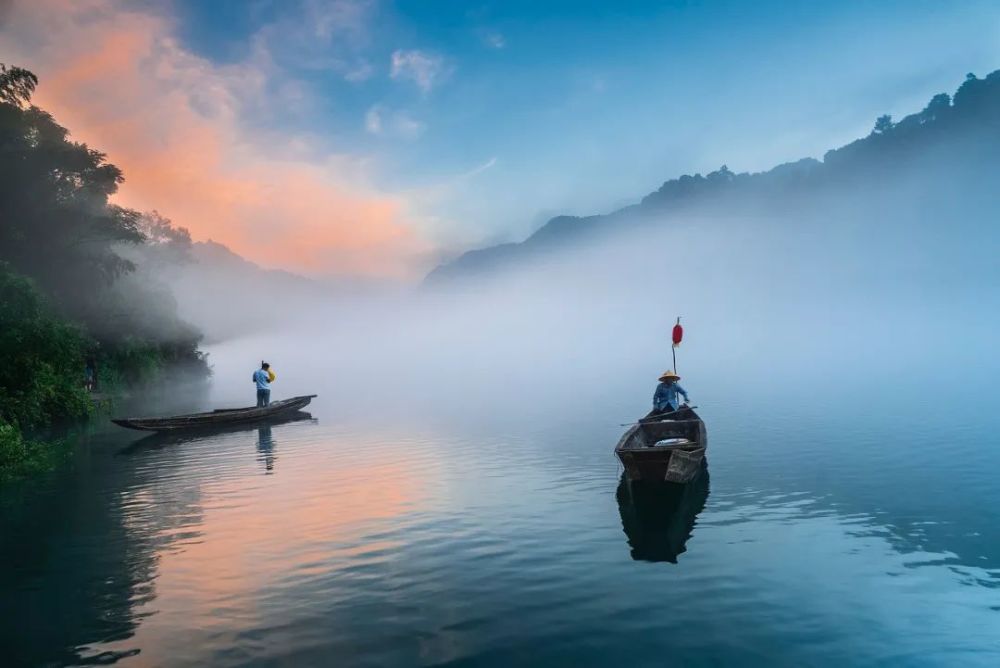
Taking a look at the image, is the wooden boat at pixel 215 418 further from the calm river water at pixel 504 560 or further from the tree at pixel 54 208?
the tree at pixel 54 208

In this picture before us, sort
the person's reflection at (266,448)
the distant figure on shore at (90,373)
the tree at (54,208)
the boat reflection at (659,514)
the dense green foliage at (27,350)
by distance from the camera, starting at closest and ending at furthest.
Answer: the boat reflection at (659,514), the person's reflection at (266,448), the dense green foliage at (27,350), the tree at (54,208), the distant figure on shore at (90,373)

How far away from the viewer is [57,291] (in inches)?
1724

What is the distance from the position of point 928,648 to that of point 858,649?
1062mm

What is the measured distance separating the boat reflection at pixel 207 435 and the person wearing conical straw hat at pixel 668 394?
15.9 meters

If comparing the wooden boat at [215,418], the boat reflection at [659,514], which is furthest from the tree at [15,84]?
the boat reflection at [659,514]

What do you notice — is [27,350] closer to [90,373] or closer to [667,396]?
[90,373]

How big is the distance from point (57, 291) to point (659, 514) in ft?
151

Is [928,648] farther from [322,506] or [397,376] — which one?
[397,376]

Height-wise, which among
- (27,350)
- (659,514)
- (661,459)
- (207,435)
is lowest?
(659,514)

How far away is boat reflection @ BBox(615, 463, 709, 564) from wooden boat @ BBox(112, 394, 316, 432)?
81.0 feet

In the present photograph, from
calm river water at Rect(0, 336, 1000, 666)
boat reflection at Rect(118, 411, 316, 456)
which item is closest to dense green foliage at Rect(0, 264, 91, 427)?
boat reflection at Rect(118, 411, 316, 456)

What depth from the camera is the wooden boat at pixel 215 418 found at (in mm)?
31391

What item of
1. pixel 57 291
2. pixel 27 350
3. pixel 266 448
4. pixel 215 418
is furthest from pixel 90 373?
pixel 266 448

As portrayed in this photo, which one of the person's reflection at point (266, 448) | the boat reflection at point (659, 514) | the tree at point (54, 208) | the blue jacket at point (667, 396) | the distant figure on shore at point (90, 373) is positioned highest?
the tree at point (54, 208)
